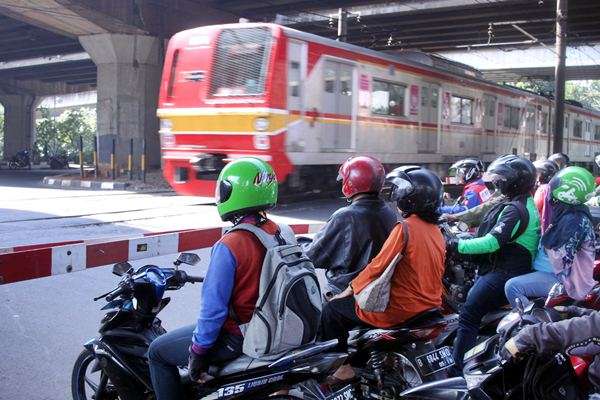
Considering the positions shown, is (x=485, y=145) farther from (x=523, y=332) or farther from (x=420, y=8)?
(x=523, y=332)

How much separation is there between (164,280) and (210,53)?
8801 millimetres

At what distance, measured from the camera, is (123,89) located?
21.5 meters

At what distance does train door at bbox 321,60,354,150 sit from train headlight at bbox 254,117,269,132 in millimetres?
1351

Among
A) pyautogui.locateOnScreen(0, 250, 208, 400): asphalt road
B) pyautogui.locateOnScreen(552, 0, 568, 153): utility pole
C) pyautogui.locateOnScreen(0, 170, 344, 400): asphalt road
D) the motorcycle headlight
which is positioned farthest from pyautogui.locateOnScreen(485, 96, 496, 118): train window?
the motorcycle headlight

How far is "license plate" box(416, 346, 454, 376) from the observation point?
3.22 m

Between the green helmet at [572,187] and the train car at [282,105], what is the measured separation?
727 centimetres

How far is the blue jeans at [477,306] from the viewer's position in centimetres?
407

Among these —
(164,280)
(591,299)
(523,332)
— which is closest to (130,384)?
(164,280)

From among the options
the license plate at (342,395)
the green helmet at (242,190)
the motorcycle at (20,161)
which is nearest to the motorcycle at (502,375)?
the license plate at (342,395)

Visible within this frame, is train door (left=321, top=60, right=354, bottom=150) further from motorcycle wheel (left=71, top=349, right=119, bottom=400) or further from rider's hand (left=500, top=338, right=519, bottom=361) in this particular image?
rider's hand (left=500, top=338, right=519, bottom=361)

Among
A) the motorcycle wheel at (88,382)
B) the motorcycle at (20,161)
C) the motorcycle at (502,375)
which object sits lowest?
the motorcycle wheel at (88,382)

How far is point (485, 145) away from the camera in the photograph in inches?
725

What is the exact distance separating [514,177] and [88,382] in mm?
2789

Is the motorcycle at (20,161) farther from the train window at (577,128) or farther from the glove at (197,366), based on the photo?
the glove at (197,366)
